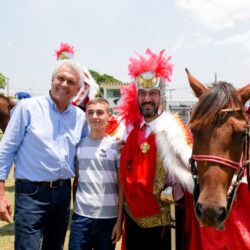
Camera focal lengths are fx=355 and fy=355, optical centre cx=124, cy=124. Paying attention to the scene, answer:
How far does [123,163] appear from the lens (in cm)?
280

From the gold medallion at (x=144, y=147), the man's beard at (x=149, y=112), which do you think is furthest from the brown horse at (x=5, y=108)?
the gold medallion at (x=144, y=147)

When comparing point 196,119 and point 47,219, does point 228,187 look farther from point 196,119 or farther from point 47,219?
point 47,219

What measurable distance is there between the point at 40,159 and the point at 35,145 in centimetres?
11

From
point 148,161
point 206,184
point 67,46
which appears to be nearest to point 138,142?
point 148,161

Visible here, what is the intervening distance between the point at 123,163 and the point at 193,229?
2.40ft

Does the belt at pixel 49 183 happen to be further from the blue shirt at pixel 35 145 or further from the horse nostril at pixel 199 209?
the horse nostril at pixel 199 209

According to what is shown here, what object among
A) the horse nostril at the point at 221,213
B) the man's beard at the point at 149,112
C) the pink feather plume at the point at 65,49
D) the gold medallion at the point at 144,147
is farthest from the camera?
the pink feather plume at the point at 65,49

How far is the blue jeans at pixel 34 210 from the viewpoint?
266 cm

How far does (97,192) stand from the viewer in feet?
9.28

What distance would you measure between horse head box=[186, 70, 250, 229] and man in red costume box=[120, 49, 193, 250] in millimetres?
441

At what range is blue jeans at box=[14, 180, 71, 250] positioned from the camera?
8.73ft

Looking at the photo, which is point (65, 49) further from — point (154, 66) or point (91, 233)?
point (91, 233)

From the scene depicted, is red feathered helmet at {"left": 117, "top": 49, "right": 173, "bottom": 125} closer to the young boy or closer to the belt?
the young boy

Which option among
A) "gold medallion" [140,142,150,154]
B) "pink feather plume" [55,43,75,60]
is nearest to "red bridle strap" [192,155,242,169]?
"gold medallion" [140,142,150,154]
